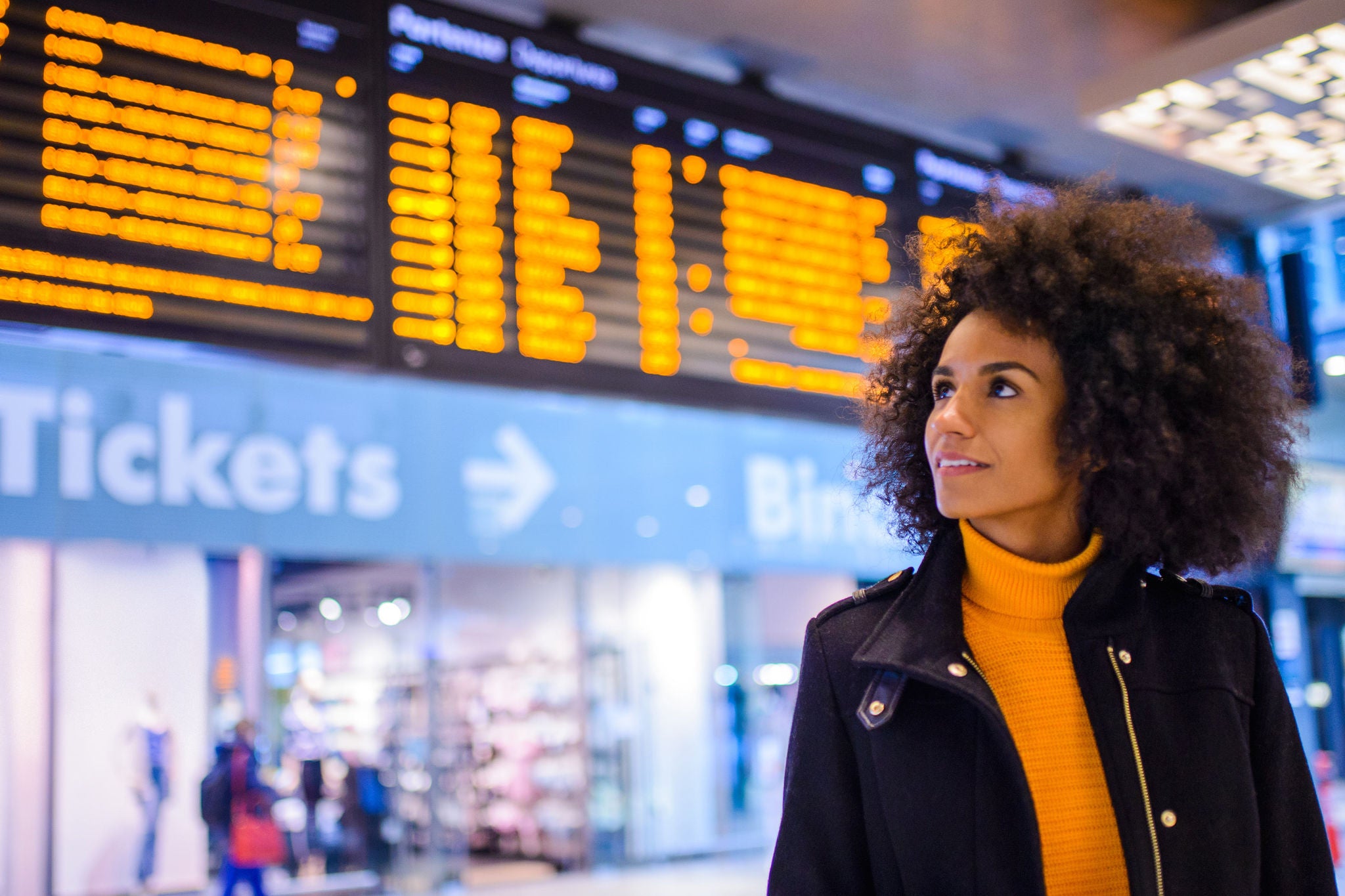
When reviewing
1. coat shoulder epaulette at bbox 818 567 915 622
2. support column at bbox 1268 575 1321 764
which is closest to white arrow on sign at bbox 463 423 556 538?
support column at bbox 1268 575 1321 764

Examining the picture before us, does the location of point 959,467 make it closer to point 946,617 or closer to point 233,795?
point 946,617

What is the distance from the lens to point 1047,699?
63.4 inches

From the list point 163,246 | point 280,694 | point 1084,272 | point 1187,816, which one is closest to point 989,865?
point 1187,816

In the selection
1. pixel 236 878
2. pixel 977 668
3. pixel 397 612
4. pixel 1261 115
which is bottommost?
pixel 236 878

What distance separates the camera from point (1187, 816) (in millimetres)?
1541

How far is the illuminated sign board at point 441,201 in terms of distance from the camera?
351 cm

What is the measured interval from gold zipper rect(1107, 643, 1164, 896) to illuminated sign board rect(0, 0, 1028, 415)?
216cm

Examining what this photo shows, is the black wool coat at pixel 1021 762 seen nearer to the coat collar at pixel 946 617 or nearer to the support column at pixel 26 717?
the coat collar at pixel 946 617

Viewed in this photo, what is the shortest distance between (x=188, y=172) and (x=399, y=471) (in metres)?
4.16

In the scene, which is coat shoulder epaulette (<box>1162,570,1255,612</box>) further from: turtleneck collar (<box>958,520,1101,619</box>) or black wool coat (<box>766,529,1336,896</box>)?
turtleneck collar (<box>958,520,1101,619</box>)

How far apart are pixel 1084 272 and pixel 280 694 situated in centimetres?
719

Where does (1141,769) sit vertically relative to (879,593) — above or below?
below

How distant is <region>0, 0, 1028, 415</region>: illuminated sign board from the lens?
3.51 metres

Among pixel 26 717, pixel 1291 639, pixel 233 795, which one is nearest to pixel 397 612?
pixel 233 795
